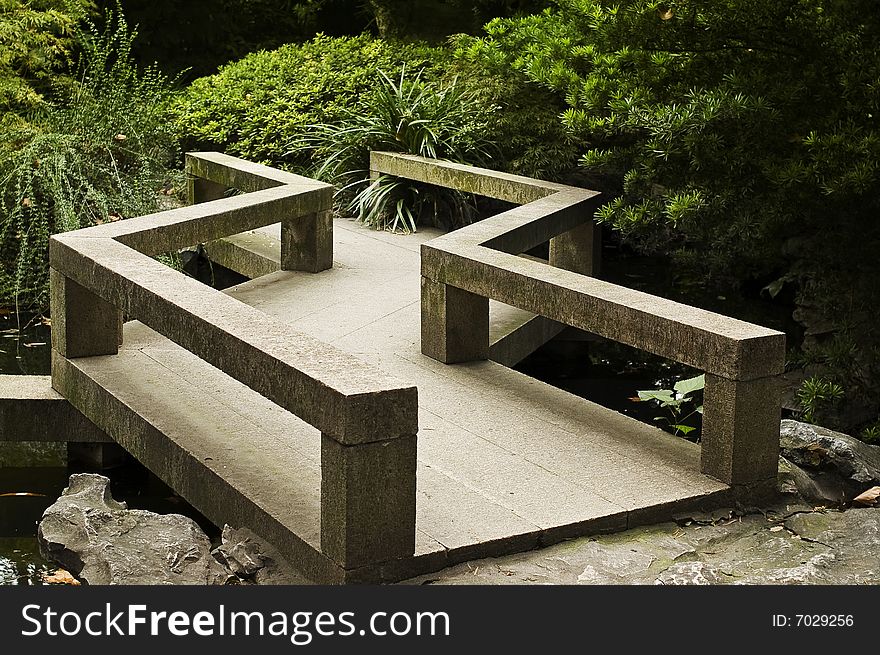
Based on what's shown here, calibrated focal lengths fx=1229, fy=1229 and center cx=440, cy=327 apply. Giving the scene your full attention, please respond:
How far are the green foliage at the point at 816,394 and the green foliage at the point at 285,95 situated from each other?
5531 millimetres

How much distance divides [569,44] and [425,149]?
1913 millimetres

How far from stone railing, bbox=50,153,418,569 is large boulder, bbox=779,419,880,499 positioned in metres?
2.10

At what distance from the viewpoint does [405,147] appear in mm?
10164

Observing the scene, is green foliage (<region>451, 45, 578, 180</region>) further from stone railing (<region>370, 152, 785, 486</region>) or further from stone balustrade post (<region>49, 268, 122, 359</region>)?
stone balustrade post (<region>49, 268, 122, 359</region>)

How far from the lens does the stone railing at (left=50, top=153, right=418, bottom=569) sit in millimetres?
3963

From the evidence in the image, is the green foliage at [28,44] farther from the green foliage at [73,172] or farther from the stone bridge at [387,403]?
the stone bridge at [387,403]

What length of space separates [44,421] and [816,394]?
404 cm

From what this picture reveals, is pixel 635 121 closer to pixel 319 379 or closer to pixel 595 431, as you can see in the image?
pixel 595 431

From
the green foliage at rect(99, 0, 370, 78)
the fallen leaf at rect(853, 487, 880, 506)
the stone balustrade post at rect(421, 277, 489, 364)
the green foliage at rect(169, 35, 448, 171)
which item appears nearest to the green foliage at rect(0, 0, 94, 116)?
the green foliage at rect(169, 35, 448, 171)

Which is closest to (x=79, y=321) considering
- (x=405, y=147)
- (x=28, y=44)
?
(x=405, y=147)

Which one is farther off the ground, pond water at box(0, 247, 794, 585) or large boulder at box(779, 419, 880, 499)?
large boulder at box(779, 419, 880, 499)

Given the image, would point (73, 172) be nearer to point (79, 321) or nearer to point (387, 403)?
point (79, 321)

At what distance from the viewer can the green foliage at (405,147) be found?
1002 cm

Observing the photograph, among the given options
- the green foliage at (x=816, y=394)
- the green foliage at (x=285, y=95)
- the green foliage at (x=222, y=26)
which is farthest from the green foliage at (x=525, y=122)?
the green foliage at (x=222, y=26)
